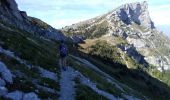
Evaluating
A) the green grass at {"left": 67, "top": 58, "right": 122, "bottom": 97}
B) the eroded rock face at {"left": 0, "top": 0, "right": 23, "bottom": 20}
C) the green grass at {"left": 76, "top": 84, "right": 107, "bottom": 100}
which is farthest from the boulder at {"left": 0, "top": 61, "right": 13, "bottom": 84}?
the eroded rock face at {"left": 0, "top": 0, "right": 23, "bottom": 20}

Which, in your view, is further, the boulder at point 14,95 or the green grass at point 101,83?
the green grass at point 101,83

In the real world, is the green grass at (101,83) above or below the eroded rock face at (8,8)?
below

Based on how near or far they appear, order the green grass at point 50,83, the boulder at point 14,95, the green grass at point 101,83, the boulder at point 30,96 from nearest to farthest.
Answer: the boulder at point 14,95, the boulder at point 30,96, the green grass at point 50,83, the green grass at point 101,83

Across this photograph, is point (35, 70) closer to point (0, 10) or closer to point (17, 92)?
point (17, 92)

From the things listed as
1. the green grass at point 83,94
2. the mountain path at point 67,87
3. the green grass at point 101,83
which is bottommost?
the green grass at point 101,83

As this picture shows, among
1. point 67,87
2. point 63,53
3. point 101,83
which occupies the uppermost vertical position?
point 63,53

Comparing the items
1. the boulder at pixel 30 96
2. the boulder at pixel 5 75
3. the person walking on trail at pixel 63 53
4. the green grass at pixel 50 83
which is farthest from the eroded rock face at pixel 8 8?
the boulder at pixel 30 96

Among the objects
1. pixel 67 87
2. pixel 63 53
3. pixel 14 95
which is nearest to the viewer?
pixel 14 95

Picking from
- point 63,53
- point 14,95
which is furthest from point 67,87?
point 14,95

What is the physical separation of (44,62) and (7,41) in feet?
15.8

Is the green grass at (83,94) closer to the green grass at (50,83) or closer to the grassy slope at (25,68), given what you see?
the green grass at (50,83)

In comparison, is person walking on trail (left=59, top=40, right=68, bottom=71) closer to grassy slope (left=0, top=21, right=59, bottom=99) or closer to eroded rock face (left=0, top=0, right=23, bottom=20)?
grassy slope (left=0, top=21, right=59, bottom=99)

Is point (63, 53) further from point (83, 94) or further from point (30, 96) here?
point (30, 96)

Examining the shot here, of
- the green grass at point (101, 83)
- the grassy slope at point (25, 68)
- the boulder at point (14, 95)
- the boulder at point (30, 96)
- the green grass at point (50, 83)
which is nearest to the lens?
the boulder at point (14, 95)
